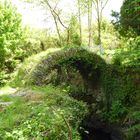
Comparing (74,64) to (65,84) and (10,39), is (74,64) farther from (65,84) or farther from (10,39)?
(10,39)

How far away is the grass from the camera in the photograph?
816 cm

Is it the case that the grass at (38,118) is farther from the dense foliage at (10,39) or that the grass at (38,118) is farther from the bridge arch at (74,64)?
the dense foliage at (10,39)

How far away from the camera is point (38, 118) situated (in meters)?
9.20

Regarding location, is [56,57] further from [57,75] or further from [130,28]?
[57,75]

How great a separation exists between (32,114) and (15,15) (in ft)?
77.4

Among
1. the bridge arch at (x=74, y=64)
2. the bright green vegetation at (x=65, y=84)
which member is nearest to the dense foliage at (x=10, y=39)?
the bright green vegetation at (x=65, y=84)

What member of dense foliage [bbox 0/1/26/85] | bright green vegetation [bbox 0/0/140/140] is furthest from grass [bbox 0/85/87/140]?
dense foliage [bbox 0/1/26/85]

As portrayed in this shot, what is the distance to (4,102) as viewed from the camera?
1280 cm

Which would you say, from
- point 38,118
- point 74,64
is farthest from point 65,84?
point 38,118

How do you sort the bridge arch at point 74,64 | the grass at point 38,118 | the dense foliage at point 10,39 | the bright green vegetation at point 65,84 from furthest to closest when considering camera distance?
1. the dense foliage at point 10,39
2. the bridge arch at point 74,64
3. the bright green vegetation at point 65,84
4. the grass at point 38,118

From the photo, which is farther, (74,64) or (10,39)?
(10,39)

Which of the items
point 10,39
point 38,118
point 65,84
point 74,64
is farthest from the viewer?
point 10,39

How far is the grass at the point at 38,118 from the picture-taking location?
8164 mm

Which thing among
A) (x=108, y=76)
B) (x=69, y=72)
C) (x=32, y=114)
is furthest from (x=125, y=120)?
(x=32, y=114)
